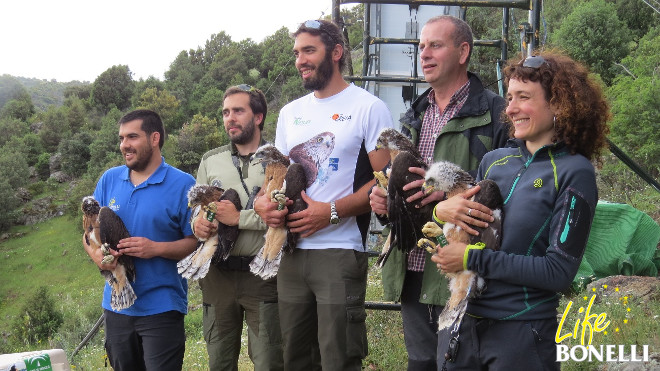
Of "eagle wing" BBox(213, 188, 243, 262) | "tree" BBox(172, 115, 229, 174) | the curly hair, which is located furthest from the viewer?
"tree" BBox(172, 115, 229, 174)

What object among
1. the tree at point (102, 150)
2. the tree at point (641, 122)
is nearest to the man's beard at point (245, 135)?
the tree at point (641, 122)

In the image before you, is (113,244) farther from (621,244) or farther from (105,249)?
(621,244)

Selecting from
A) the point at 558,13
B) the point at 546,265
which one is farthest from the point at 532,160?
the point at 558,13

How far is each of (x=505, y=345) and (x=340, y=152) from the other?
1638mm

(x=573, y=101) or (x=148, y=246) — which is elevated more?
(x=573, y=101)

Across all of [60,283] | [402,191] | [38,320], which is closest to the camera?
[402,191]

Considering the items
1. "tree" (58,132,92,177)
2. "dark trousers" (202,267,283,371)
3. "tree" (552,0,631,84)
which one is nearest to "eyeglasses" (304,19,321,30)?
"dark trousers" (202,267,283,371)

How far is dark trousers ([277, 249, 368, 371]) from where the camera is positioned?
3535 mm

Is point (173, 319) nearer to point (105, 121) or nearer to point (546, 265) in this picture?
point (546, 265)

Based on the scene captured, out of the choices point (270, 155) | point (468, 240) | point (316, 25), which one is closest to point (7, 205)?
point (270, 155)

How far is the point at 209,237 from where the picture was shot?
4164mm

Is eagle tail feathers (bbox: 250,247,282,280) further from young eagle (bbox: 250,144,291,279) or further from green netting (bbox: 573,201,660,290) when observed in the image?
green netting (bbox: 573,201,660,290)

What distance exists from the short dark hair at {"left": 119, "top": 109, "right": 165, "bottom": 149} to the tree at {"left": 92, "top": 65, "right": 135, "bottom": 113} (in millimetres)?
86118

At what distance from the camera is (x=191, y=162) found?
5388 cm
